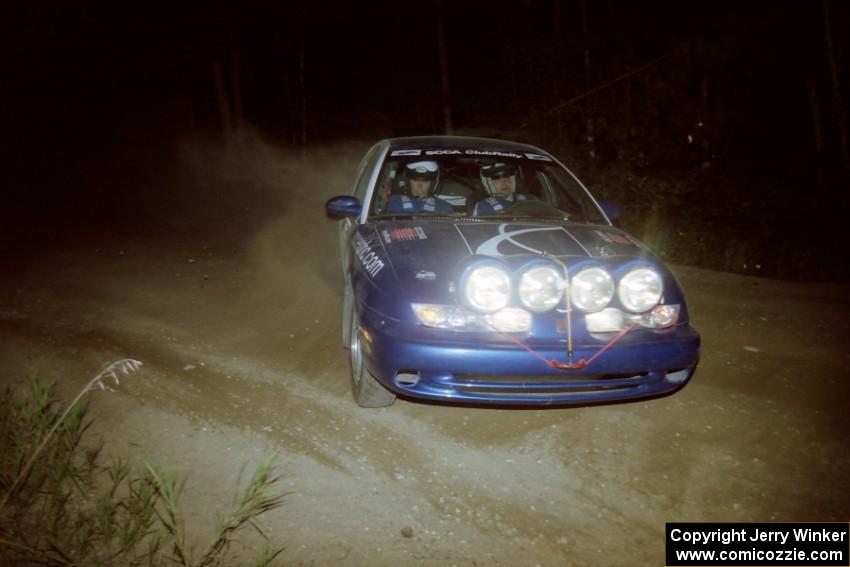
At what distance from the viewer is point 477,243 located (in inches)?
141

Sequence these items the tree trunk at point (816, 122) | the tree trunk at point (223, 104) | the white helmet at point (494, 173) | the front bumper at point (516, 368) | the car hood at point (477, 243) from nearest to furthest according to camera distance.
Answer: the front bumper at point (516, 368), the car hood at point (477, 243), the white helmet at point (494, 173), the tree trunk at point (816, 122), the tree trunk at point (223, 104)

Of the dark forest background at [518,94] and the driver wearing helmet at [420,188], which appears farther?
the dark forest background at [518,94]

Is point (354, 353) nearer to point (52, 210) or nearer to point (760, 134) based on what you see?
point (52, 210)

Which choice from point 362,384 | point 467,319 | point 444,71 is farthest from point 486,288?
point 444,71

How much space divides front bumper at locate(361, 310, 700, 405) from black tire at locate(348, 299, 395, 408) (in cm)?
33

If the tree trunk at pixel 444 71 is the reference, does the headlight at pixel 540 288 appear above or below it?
below

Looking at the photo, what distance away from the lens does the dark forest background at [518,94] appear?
12711mm

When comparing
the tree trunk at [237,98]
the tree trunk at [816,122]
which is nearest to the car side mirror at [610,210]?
the tree trunk at [816,122]

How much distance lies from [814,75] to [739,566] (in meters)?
21.2

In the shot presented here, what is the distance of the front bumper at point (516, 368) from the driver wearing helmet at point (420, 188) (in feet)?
4.67

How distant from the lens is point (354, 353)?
12.6 ft

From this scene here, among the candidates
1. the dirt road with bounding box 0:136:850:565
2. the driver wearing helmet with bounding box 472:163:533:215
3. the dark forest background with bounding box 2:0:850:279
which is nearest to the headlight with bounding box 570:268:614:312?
the dirt road with bounding box 0:136:850:565

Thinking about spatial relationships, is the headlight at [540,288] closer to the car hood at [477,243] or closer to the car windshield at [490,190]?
the car hood at [477,243]

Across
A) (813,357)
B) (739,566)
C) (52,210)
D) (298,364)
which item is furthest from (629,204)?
(52,210)
